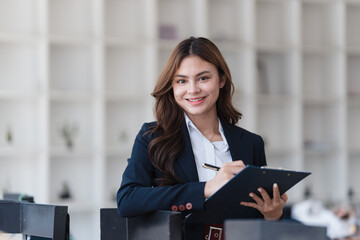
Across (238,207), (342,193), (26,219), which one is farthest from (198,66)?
(342,193)

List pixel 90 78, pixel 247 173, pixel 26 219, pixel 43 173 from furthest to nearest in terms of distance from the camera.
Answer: pixel 90 78, pixel 43 173, pixel 26 219, pixel 247 173

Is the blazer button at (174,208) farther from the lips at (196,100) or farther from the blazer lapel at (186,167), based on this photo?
the lips at (196,100)

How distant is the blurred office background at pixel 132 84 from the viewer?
486 centimetres

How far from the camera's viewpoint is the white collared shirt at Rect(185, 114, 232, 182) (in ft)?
6.49

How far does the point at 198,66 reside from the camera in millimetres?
1971

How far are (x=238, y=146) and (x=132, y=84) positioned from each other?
129 inches

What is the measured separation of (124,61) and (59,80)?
24.1 inches

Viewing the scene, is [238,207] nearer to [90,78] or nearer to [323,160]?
[90,78]

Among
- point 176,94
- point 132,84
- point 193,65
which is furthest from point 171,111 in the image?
point 132,84

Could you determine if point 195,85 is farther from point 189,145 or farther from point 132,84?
point 132,84

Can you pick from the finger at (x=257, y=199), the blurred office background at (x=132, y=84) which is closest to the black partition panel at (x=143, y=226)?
the finger at (x=257, y=199)

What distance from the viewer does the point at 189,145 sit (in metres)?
1.98

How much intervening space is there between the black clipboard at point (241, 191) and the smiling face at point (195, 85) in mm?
349

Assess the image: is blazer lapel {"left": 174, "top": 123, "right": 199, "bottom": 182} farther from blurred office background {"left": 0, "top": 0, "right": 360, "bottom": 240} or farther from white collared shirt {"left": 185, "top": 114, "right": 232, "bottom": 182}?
blurred office background {"left": 0, "top": 0, "right": 360, "bottom": 240}
